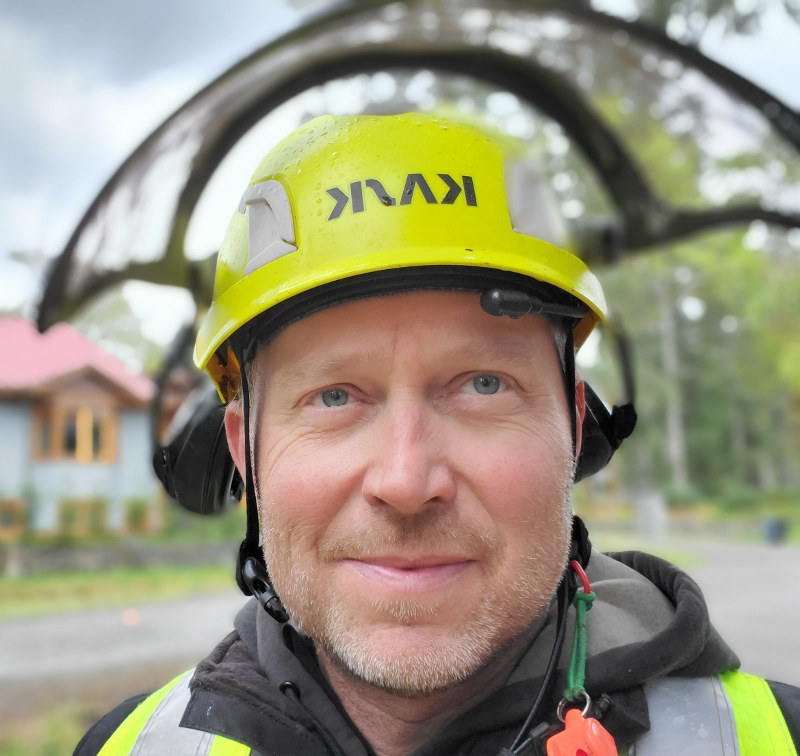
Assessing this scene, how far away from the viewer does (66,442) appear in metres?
19.5

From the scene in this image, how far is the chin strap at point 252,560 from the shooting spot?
5.56ft

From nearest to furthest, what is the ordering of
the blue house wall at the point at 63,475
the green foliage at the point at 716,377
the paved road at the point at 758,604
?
the paved road at the point at 758,604, the blue house wall at the point at 63,475, the green foliage at the point at 716,377

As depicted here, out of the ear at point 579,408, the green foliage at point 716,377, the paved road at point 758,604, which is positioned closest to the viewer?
the ear at point 579,408

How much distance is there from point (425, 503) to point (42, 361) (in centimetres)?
1989

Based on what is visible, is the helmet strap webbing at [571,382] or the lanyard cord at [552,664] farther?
the helmet strap webbing at [571,382]

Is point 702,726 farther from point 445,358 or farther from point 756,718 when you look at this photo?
point 445,358

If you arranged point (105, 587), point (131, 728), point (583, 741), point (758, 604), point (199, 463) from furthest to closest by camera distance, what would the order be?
point (105, 587), point (758, 604), point (199, 463), point (131, 728), point (583, 741)

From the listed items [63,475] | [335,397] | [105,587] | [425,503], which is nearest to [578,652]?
[425,503]

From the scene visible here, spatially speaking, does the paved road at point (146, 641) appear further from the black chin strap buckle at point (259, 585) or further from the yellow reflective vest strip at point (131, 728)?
the black chin strap buckle at point (259, 585)

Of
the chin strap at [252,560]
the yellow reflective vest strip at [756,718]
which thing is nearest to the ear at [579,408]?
the yellow reflective vest strip at [756,718]

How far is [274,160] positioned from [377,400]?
587mm

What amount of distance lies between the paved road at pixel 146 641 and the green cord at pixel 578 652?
6.27 meters

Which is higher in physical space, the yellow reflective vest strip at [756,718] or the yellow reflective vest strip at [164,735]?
the yellow reflective vest strip at [756,718]

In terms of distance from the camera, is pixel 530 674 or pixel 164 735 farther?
pixel 164 735
